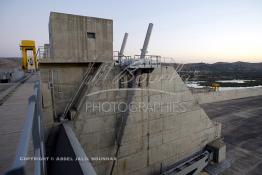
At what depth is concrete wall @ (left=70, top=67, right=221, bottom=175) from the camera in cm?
826

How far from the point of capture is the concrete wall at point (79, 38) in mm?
8359

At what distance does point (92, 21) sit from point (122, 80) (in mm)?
3779

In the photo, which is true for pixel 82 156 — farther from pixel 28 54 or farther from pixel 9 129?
pixel 28 54

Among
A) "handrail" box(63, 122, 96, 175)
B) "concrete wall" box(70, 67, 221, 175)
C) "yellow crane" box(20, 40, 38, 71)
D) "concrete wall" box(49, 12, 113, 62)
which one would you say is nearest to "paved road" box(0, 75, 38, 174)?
"handrail" box(63, 122, 96, 175)

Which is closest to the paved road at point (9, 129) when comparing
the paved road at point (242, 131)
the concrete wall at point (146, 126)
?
the concrete wall at point (146, 126)

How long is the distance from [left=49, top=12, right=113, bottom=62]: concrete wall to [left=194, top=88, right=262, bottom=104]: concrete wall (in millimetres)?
18826

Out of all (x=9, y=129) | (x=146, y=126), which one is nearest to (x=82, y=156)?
(x=9, y=129)

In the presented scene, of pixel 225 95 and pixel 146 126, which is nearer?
pixel 146 126

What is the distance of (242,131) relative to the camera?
58.9ft

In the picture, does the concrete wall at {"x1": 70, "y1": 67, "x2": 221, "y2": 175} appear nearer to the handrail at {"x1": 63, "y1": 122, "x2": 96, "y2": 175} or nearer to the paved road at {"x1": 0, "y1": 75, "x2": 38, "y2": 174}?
the handrail at {"x1": 63, "y1": 122, "x2": 96, "y2": 175}

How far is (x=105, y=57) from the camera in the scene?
9789mm

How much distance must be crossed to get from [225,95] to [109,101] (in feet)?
89.5

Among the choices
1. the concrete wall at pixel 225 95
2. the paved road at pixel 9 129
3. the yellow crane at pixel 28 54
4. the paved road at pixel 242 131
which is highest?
the yellow crane at pixel 28 54

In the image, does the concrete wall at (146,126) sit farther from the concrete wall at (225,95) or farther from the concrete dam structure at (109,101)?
the concrete wall at (225,95)
